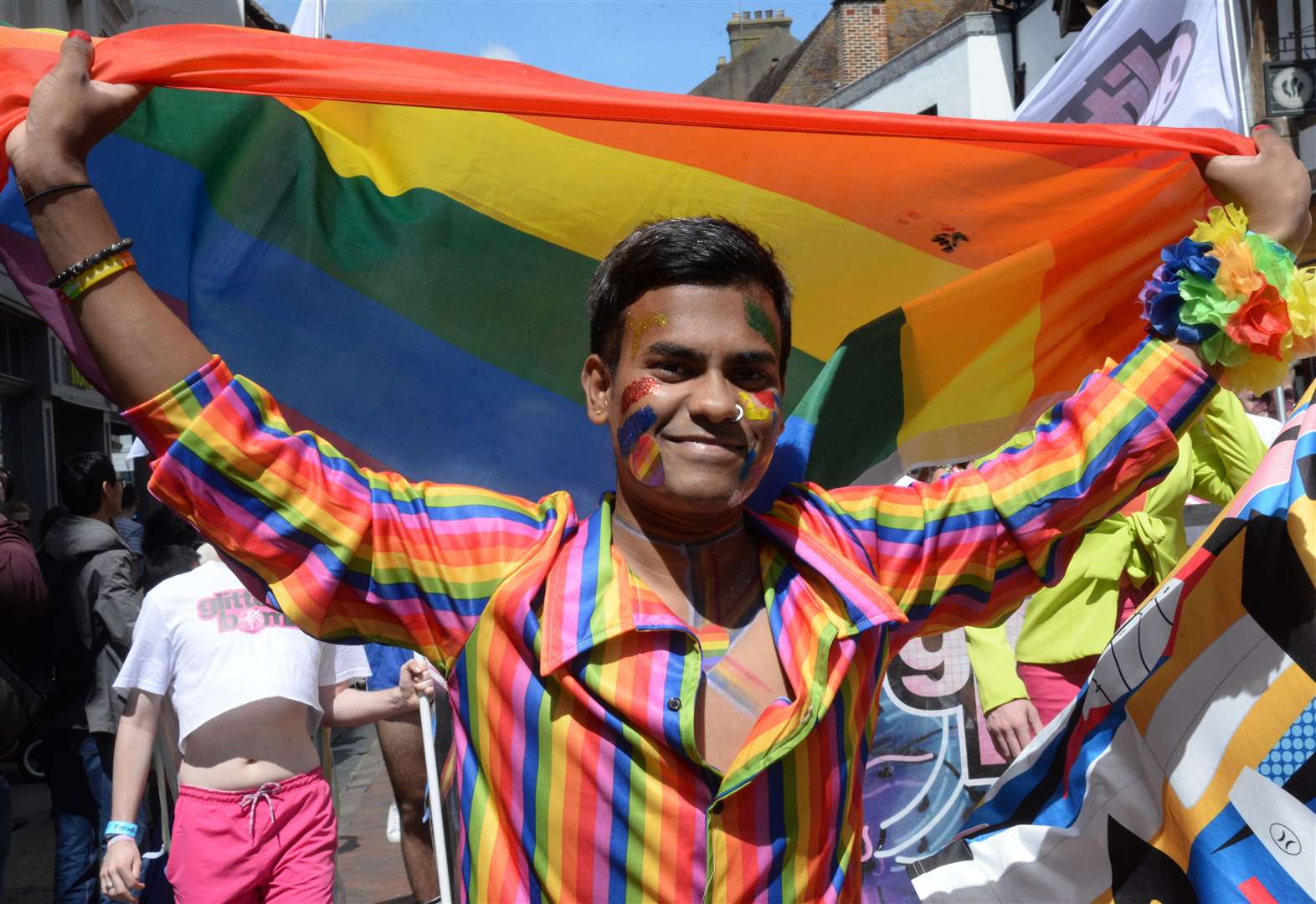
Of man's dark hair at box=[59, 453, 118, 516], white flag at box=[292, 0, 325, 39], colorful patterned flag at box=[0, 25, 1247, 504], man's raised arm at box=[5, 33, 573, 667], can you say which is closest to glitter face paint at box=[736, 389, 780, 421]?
man's raised arm at box=[5, 33, 573, 667]

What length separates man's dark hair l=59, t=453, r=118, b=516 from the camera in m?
6.30

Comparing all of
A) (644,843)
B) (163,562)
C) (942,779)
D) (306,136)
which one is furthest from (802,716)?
(163,562)

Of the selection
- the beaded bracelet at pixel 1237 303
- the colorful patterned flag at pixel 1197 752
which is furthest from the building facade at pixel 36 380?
the beaded bracelet at pixel 1237 303

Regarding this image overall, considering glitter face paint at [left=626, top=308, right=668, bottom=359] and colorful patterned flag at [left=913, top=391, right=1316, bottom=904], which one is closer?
glitter face paint at [left=626, top=308, right=668, bottom=359]

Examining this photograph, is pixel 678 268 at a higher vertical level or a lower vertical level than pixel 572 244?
lower

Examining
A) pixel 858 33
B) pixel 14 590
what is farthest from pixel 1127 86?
pixel 858 33

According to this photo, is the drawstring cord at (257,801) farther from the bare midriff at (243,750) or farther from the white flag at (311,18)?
the white flag at (311,18)

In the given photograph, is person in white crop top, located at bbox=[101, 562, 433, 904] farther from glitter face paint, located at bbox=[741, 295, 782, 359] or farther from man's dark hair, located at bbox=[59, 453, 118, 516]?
glitter face paint, located at bbox=[741, 295, 782, 359]

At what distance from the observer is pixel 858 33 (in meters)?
36.9

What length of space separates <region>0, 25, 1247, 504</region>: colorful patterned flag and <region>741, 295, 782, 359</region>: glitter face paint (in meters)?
0.53

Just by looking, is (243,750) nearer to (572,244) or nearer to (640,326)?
(572,244)

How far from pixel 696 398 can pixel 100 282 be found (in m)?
0.84

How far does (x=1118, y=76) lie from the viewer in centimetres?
403

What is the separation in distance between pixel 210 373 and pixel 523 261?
1.04 metres
